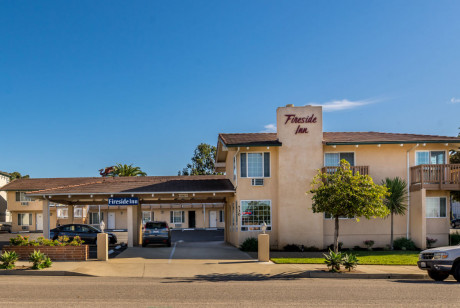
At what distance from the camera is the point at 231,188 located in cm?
2659

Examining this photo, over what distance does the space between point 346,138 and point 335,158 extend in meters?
1.32

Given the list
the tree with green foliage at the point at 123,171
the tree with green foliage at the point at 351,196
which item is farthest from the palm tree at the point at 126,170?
the tree with green foliage at the point at 351,196

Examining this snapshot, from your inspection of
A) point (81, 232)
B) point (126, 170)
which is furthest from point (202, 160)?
point (81, 232)

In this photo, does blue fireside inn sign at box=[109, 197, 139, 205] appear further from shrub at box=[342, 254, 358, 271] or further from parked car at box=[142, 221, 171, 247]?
shrub at box=[342, 254, 358, 271]

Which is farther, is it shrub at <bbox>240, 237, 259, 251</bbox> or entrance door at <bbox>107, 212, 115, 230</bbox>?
entrance door at <bbox>107, 212, 115, 230</bbox>

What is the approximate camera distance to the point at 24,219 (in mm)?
50531

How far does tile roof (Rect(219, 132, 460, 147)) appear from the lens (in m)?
25.0

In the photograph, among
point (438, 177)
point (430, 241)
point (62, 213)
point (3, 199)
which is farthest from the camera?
point (3, 199)

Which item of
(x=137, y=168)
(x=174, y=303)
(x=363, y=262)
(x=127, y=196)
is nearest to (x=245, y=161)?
(x=127, y=196)

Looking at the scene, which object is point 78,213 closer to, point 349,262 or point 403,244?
point 403,244

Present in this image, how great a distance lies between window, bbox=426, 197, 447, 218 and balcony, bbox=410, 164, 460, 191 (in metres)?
1.48

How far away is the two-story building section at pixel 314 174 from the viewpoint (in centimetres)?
2494

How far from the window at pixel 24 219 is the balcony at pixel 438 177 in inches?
1594

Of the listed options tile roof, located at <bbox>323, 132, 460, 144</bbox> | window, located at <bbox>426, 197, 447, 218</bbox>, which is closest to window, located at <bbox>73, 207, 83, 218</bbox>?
tile roof, located at <bbox>323, 132, 460, 144</bbox>
